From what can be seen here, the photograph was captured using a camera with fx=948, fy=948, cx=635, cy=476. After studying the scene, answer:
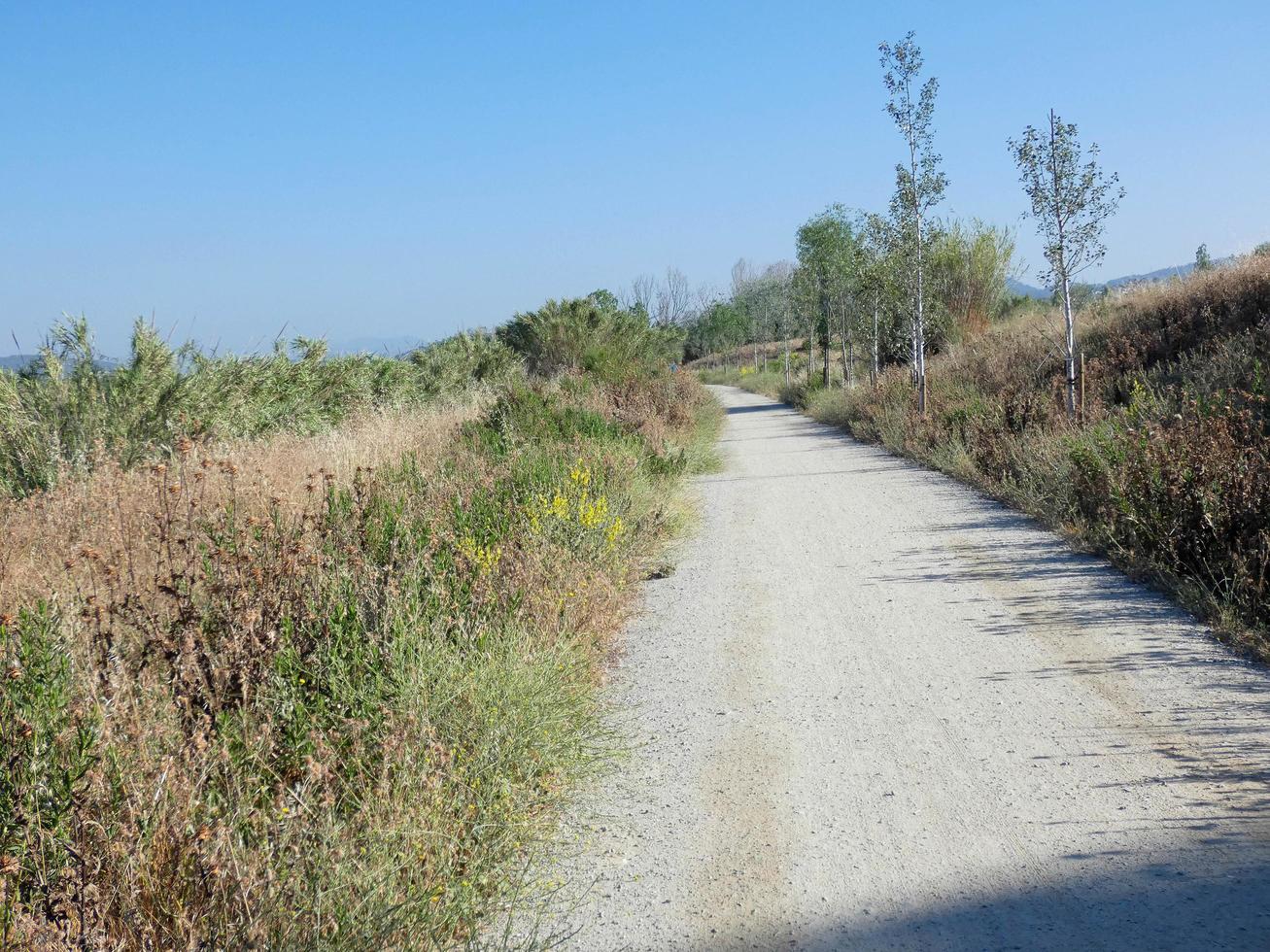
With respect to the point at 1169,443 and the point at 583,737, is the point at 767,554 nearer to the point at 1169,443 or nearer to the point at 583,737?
the point at 1169,443

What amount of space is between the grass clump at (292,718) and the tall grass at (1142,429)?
4.01 m

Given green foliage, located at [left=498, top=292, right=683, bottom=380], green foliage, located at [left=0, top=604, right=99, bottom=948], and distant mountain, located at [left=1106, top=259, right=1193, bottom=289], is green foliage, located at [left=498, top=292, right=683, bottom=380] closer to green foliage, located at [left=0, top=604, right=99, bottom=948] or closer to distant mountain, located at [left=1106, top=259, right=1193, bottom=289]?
distant mountain, located at [left=1106, top=259, right=1193, bottom=289]

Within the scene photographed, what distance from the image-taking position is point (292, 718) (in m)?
3.77

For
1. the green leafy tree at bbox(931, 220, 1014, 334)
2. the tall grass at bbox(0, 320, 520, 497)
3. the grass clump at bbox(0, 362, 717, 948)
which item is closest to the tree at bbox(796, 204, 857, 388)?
the green leafy tree at bbox(931, 220, 1014, 334)

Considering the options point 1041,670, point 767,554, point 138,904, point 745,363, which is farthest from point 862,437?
point 745,363

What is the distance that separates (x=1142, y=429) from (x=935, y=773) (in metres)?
6.15

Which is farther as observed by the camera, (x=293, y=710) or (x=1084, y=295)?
(x=1084, y=295)

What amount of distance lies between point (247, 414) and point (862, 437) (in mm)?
12346

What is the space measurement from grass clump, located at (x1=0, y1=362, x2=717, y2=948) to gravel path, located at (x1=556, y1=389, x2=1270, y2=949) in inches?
18.9

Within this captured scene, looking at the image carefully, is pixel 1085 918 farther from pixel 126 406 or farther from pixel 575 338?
pixel 575 338

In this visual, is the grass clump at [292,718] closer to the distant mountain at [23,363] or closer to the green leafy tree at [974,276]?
the distant mountain at [23,363]

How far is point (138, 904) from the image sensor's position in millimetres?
2605

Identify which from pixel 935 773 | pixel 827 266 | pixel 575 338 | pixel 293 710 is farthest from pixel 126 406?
pixel 827 266

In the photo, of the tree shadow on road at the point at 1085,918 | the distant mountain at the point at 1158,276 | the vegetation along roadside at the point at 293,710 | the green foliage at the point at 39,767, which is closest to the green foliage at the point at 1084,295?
the distant mountain at the point at 1158,276
